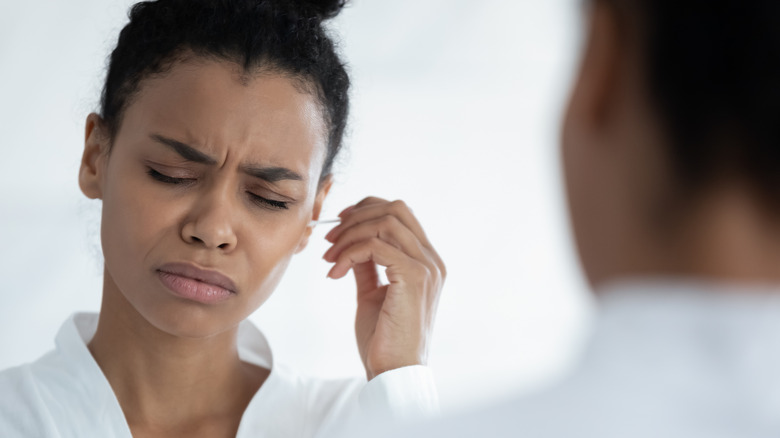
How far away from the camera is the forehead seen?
1.35 meters

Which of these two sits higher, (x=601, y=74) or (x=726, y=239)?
(x=601, y=74)

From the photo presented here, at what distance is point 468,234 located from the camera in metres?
2.65

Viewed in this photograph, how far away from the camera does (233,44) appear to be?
1.44 metres

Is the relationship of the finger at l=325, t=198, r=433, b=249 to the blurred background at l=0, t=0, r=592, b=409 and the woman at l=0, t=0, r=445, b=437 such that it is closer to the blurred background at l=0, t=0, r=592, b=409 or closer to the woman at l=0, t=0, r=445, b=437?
the woman at l=0, t=0, r=445, b=437

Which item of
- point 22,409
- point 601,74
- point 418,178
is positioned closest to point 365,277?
point 22,409

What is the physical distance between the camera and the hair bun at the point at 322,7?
1.61m

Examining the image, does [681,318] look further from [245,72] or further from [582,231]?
[245,72]

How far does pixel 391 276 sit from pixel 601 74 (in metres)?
1.08

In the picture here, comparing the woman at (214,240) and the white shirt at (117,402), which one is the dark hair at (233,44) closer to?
the woman at (214,240)

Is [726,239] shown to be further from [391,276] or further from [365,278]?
[365,278]

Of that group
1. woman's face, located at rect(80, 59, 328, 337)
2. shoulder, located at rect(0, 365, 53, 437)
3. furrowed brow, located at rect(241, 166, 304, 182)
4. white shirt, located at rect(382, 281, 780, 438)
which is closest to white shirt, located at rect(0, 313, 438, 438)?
shoulder, located at rect(0, 365, 53, 437)

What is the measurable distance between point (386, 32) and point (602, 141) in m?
2.04

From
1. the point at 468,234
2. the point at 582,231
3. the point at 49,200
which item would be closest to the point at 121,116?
the point at 49,200

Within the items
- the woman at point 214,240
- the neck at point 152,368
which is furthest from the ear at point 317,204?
the neck at point 152,368
